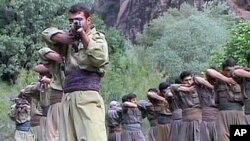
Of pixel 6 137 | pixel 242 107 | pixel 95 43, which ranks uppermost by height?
pixel 95 43

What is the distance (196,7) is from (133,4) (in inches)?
253

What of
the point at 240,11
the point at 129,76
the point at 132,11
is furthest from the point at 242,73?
the point at 132,11

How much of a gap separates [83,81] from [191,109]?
5.12m

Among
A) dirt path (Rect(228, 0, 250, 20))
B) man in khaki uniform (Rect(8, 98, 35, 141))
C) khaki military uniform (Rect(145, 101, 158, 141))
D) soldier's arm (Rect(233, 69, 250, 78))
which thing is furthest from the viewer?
dirt path (Rect(228, 0, 250, 20))

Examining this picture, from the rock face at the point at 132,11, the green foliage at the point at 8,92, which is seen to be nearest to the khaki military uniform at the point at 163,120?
the green foliage at the point at 8,92

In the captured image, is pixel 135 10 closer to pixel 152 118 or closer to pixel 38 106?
pixel 152 118

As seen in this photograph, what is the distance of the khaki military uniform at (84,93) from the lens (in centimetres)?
748

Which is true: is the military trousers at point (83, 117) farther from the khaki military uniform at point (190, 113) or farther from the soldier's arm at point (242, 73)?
the khaki military uniform at point (190, 113)

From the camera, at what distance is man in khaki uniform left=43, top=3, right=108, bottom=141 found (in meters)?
7.47

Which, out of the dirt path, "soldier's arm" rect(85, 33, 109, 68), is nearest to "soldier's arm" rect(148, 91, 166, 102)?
"soldier's arm" rect(85, 33, 109, 68)

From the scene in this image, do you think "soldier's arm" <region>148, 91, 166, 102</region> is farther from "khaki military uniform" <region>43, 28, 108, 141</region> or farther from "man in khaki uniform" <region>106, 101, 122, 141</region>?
"khaki military uniform" <region>43, 28, 108, 141</region>

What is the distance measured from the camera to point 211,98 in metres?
11.9

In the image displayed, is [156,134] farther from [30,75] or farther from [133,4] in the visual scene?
[133,4]

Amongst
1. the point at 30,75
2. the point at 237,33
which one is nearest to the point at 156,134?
the point at 237,33
